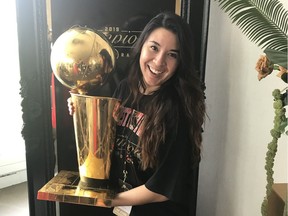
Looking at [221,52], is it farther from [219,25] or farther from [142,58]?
[142,58]

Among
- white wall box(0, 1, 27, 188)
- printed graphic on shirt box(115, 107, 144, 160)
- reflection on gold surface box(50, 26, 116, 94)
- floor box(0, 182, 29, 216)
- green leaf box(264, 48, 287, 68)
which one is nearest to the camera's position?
green leaf box(264, 48, 287, 68)

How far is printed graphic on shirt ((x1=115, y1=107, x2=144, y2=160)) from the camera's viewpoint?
98 centimetres

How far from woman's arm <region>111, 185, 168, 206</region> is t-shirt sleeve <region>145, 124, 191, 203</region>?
0.03 meters

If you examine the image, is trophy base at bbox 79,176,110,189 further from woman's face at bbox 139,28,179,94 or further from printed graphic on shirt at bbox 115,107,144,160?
woman's face at bbox 139,28,179,94

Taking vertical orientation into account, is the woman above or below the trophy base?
above

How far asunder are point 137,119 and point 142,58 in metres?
0.20

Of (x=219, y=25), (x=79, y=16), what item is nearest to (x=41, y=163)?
(x=79, y=16)

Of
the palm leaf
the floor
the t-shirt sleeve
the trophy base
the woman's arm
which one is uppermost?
the palm leaf

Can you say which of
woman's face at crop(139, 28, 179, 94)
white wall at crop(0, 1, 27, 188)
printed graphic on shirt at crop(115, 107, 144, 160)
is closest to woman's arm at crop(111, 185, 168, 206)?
printed graphic on shirt at crop(115, 107, 144, 160)

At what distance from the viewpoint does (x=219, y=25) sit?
4.11 feet

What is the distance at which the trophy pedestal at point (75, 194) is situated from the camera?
0.95m

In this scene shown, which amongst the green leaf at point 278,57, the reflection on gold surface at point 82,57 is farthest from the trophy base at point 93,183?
the green leaf at point 278,57

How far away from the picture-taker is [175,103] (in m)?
0.95

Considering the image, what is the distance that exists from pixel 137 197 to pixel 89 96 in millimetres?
358
